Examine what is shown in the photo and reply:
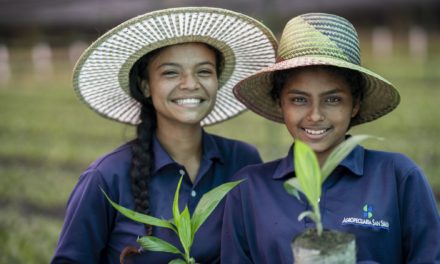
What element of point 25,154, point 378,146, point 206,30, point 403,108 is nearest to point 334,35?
point 206,30

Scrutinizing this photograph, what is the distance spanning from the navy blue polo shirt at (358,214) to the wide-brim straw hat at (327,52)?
0.24 metres

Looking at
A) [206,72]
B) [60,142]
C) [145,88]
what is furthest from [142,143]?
[60,142]

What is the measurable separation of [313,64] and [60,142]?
652 centimetres

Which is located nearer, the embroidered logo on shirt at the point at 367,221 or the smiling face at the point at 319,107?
the embroidered logo on shirt at the point at 367,221

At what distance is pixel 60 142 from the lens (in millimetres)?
8398

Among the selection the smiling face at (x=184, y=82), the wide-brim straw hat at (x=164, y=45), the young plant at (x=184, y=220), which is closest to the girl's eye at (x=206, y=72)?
the smiling face at (x=184, y=82)

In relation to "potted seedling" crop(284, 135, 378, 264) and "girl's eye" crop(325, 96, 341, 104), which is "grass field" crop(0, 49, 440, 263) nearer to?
"girl's eye" crop(325, 96, 341, 104)

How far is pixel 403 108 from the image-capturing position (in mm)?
9383

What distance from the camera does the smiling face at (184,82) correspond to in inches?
108

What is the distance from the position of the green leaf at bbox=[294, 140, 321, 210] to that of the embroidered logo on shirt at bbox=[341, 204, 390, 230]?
0.53 m

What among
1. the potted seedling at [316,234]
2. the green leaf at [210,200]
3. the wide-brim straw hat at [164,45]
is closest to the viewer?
the potted seedling at [316,234]

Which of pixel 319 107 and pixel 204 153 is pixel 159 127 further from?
pixel 319 107

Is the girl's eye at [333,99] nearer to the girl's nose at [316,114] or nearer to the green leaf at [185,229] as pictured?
the girl's nose at [316,114]

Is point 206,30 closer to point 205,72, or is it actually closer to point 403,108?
point 205,72
